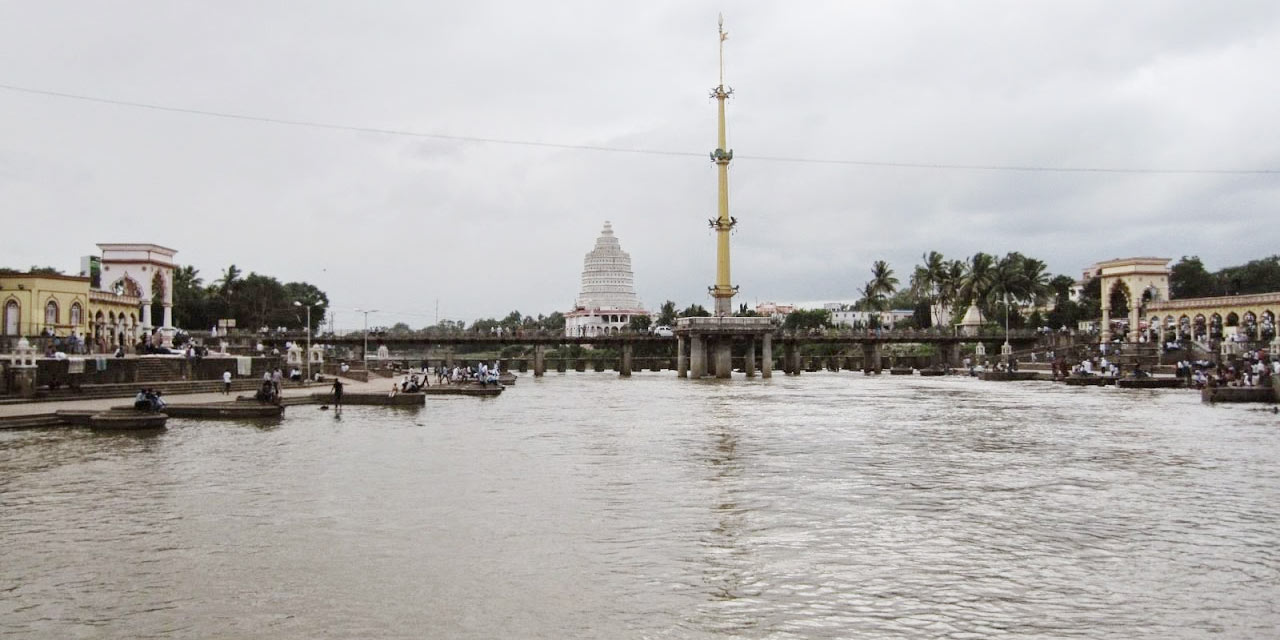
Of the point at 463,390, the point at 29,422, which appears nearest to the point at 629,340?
the point at 463,390

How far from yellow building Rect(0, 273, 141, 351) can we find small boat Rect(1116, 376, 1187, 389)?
59.8 metres

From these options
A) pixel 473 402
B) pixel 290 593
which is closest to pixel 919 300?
pixel 473 402

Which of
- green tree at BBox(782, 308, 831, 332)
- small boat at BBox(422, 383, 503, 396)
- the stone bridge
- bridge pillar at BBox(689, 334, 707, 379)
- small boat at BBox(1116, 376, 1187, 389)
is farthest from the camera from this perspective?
green tree at BBox(782, 308, 831, 332)

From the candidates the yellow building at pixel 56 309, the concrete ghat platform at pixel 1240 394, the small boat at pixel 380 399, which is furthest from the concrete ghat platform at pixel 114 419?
the concrete ghat platform at pixel 1240 394

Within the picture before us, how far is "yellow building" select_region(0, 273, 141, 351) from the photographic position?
5603 centimetres

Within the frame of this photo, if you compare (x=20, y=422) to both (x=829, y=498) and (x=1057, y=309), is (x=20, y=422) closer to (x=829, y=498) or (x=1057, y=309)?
(x=829, y=498)

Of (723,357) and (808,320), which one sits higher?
(808,320)

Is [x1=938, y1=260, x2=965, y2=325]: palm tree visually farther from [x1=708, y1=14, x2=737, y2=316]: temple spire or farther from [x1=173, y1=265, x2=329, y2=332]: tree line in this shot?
[x1=173, y1=265, x2=329, y2=332]: tree line

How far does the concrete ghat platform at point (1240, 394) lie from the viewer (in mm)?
44312

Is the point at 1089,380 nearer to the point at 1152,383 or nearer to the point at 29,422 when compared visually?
the point at 1152,383

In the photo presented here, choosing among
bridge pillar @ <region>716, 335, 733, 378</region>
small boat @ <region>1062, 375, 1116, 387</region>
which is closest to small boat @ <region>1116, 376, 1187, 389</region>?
small boat @ <region>1062, 375, 1116, 387</region>

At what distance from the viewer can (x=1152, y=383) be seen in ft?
195

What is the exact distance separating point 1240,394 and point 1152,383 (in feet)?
51.2

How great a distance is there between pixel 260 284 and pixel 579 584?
115969mm
